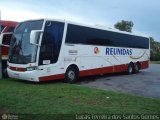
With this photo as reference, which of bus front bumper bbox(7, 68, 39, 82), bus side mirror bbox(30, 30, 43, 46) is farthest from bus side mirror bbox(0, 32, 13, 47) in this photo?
bus side mirror bbox(30, 30, 43, 46)

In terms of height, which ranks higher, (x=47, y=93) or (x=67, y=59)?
(x=67, y=59)

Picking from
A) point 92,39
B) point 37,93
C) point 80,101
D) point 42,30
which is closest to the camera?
point 80,101

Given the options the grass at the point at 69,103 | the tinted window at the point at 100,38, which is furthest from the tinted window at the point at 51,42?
the grass at the point at 69,103

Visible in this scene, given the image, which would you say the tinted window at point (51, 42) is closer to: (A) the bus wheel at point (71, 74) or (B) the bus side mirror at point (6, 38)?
(A) the bus wheel at point (71, 74)

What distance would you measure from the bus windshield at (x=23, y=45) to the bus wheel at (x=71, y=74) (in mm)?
2514

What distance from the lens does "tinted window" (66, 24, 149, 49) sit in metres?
19.3

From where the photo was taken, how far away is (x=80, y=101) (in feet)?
38.8

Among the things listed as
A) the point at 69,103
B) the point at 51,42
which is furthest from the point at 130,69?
the point at 69,103

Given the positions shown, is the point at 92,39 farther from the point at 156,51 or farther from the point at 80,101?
the point at 156,51

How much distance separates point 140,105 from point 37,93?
4.24 metres

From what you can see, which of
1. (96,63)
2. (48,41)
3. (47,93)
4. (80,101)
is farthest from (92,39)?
(80,101)

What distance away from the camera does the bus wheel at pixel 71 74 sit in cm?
1873

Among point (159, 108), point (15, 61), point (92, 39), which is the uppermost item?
point (92, 39)

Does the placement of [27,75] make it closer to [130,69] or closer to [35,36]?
[35,36]
